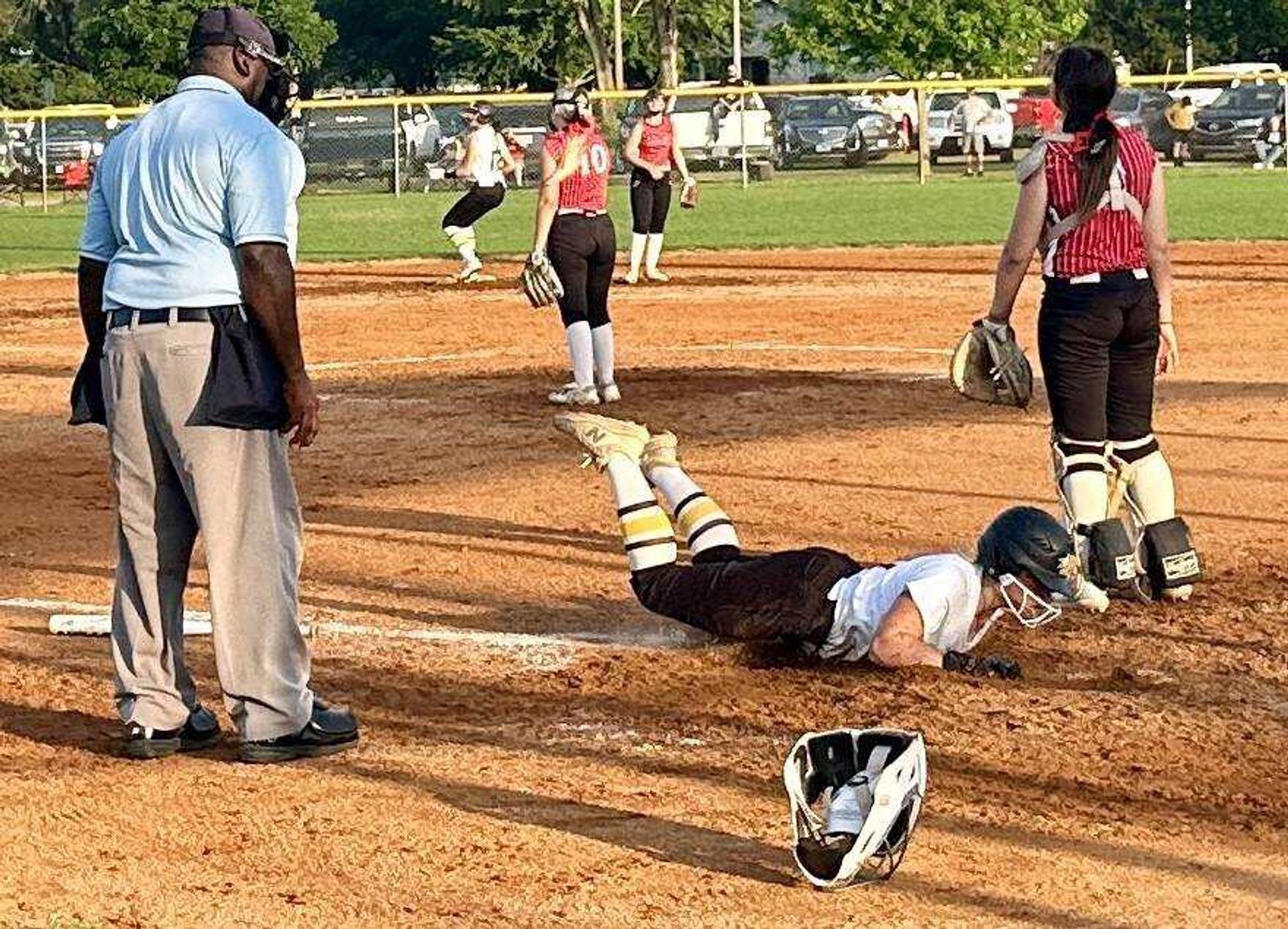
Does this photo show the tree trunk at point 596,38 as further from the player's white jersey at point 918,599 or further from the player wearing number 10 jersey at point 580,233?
the player's white jersey at point 918,599

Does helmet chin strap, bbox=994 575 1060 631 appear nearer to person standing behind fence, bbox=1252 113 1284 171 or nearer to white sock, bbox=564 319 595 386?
white sock, bbox=564 319 595 386

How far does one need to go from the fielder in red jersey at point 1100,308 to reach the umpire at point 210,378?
307 centimetres

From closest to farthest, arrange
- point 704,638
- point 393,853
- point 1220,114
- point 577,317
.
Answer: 1. point 393,853
2. point 704,638
3. point 577,317
4. point 1220,114

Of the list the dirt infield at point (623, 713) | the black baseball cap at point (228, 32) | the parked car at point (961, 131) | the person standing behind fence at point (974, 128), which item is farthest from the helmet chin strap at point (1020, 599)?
the parked car at point (961, 131)

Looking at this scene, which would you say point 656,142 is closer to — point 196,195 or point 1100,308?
point 1100,308

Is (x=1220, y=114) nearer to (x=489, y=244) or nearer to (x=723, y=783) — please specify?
(x=489, y=244)

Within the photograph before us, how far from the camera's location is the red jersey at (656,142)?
2291 centimetres

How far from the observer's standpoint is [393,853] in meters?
5.90

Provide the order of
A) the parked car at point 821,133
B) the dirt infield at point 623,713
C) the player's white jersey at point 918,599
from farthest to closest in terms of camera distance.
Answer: the parked car at point 821,133
the player's white jersey at point 918,599
the dirt infield at point 623,713

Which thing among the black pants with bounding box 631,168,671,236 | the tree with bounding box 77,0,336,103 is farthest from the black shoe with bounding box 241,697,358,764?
the tree with bounding box 77,0,336,103

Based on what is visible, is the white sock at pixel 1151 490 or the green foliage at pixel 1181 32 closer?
the white sock at pixel 1151 490

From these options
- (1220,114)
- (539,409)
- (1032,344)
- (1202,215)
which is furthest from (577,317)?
(1220,114)

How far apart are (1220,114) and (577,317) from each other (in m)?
35.0

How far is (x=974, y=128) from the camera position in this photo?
151 feet
